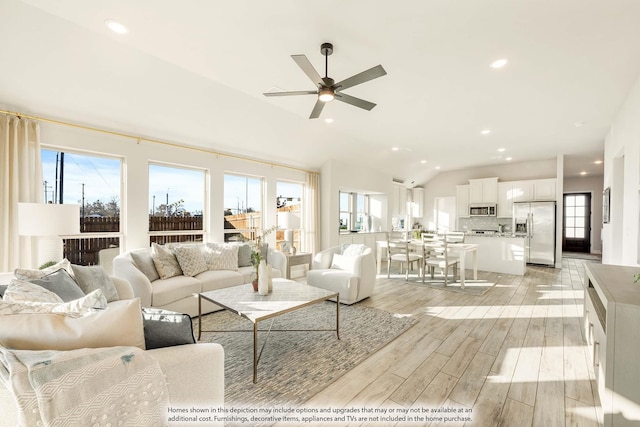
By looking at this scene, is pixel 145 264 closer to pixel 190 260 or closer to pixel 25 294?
pixel 190 260

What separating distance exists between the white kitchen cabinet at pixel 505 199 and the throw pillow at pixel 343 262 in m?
6.14

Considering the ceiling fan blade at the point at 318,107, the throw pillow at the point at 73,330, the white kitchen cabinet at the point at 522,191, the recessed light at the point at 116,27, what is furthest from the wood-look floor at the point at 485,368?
the white kitchen cabinet at the point at 522,191

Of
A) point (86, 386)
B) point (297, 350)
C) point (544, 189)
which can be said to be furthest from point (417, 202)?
point (86, 386)

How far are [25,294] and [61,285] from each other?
0.62 m

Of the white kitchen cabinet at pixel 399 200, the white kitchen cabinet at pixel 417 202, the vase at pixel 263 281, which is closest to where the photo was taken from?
the vase at pixel 263 281

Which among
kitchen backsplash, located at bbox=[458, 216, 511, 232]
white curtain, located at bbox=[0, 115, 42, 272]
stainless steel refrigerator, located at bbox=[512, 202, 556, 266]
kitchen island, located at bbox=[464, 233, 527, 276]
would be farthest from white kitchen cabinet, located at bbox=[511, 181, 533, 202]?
white curtain, located at bbox=[0, 115, 42, 272]

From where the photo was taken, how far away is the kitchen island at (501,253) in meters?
5.90

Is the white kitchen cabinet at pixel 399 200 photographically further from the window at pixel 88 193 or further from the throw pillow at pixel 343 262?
the window at pixel 88 193

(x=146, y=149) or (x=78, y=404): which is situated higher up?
(x=146, y=149)

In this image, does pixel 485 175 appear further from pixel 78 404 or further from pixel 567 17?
pixel 78 404

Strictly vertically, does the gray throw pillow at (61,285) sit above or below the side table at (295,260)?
above

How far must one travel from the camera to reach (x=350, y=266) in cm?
419

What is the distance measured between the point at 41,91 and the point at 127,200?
147 centimetres

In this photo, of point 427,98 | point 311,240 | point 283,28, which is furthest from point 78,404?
point 311,240
